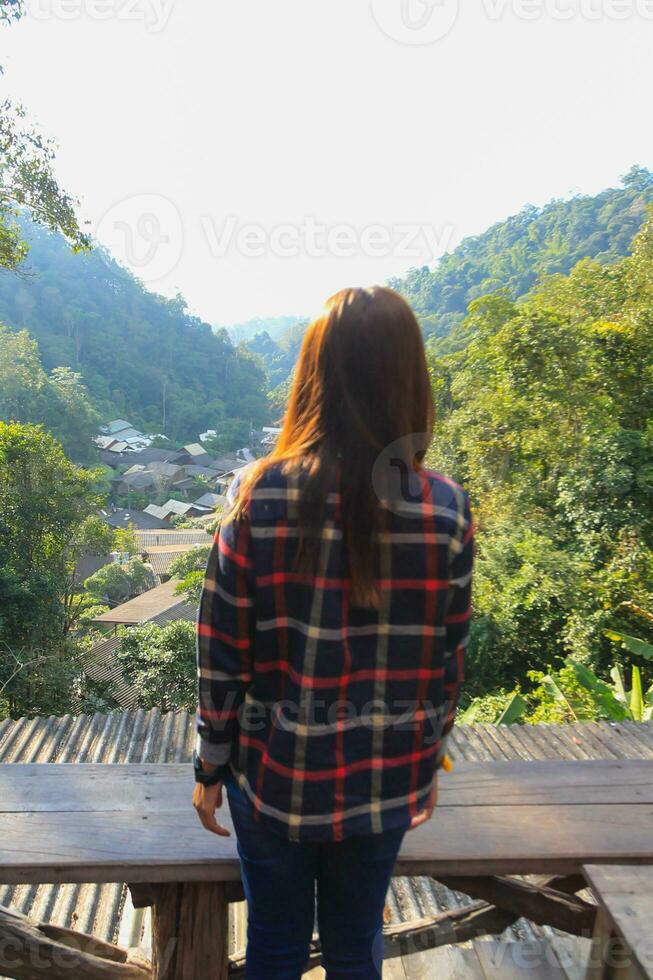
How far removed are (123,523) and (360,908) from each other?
25.7m

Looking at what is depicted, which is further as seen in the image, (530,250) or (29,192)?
(530,250)

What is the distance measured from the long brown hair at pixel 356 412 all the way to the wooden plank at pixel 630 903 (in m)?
0.67

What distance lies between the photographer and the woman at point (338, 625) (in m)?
0.82

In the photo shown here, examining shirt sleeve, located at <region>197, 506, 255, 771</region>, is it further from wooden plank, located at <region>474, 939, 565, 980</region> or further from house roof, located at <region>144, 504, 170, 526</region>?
house roof, located at <region>144, 504, 170, 526</region>

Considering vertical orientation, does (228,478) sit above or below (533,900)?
below

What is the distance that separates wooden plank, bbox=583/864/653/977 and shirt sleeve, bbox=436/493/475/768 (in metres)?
0.37

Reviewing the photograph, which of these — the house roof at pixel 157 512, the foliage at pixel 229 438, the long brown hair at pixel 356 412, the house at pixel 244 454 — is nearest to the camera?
the long brown hair at pixel 356 412

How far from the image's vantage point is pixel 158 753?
3002mm

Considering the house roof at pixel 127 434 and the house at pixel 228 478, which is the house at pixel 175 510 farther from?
the house roof at pixel 127 434

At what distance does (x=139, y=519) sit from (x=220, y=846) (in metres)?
25.9

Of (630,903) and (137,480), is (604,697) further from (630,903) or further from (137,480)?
(137,480)

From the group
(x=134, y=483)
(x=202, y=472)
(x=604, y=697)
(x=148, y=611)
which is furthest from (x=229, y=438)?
(x=604, y=697)

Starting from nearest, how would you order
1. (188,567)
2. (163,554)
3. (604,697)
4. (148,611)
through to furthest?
(604,697)
(148,611)
(188,567)
(163,554)

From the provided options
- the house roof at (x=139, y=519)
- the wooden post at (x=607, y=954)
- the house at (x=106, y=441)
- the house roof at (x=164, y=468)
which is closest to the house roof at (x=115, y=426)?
the house at (x=106, y=441)
